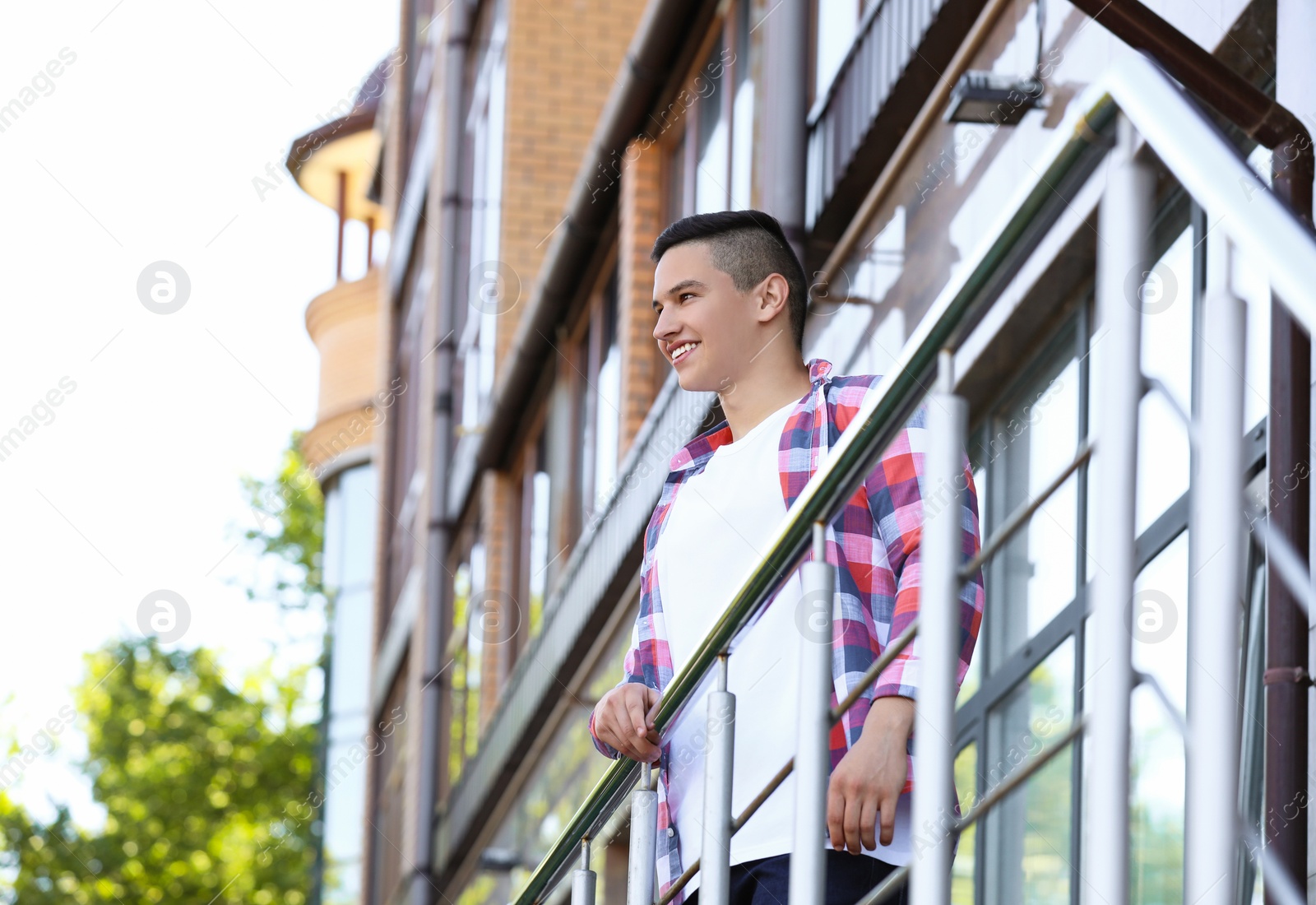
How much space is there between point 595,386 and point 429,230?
7.44 m

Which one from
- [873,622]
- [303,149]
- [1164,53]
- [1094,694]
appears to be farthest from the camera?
[303,149]

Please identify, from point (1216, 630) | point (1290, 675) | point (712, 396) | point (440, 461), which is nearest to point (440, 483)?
point (440, 461)

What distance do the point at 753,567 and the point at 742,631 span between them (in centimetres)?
33

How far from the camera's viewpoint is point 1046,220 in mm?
1850

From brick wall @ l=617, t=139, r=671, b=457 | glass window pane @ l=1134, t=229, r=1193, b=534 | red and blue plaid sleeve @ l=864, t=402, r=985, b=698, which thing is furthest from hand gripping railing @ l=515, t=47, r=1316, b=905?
brick wall @ l=617, t=139, r=671, b=457

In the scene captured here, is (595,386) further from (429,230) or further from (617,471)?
(429,230)

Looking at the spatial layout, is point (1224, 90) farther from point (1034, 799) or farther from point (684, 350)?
point (1034, 799)

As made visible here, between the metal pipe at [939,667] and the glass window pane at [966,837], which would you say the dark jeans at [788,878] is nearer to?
the metal pipe at [939,667]

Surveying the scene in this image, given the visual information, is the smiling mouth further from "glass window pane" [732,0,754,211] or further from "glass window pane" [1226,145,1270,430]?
"glass window pane" [732,0,754,211]

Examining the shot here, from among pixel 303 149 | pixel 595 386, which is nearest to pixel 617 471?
pixel 595 386

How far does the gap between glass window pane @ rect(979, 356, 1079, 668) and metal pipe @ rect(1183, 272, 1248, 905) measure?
13.1 ft

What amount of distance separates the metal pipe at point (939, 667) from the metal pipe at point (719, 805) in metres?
0.63

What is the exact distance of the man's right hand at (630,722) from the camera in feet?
9.80

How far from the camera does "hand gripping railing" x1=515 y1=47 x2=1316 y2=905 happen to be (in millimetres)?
1542
